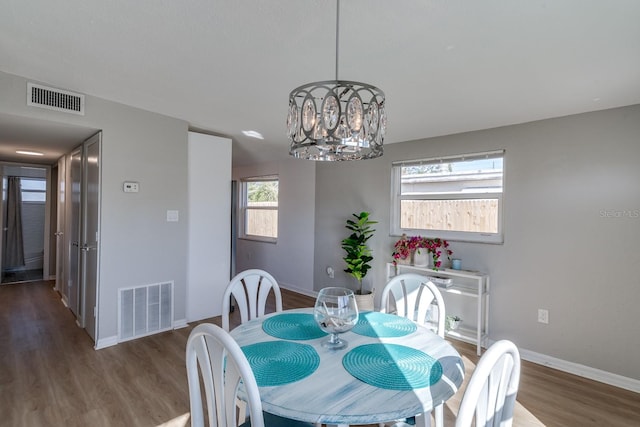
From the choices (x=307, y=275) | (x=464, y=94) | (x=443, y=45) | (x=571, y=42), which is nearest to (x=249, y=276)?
(x=443, y=45)

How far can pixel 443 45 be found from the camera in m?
1.78

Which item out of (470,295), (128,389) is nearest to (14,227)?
(128,389)

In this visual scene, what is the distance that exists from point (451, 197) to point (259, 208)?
140 inches

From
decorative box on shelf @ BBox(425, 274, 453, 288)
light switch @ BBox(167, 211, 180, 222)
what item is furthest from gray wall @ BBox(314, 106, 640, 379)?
light switch @ BBox(167, 211, 180, 222)

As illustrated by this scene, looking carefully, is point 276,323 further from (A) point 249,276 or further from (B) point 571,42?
(B) point 571,42

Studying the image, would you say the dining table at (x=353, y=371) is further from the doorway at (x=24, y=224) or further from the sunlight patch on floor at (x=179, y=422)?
the doorway at (x=24, y=224)

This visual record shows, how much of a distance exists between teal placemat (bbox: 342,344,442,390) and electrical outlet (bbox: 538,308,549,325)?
2202 mm

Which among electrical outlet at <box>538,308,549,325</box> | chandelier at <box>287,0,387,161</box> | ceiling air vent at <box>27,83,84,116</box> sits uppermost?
ceiling air vent at <box>27,83,84,116</box>

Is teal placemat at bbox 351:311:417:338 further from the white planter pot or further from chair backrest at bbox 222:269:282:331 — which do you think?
the white planter pot

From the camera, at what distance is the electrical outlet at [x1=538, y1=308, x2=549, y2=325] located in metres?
2.85

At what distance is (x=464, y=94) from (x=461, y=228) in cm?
154

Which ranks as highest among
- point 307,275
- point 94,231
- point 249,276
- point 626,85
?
point 626,85

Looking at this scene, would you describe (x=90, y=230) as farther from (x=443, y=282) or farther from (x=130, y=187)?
(x=443, y=282)

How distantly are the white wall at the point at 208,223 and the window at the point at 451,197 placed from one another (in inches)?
83.8
